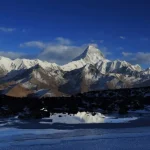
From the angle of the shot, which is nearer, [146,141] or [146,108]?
[146,141]

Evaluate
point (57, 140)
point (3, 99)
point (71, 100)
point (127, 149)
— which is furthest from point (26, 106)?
point (127, 149)

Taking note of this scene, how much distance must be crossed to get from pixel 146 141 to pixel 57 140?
11.2 meters

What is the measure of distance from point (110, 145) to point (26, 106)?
11617 centimetres

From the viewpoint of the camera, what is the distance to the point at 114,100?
189 meters

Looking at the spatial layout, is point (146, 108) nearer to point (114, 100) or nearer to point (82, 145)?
point (114, 100)

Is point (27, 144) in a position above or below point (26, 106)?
below

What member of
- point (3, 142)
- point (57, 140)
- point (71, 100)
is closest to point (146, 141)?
point (57, 140)

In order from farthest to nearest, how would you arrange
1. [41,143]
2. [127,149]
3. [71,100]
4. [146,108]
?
[71,100] < [146,108] < [41,143] < [127,149]

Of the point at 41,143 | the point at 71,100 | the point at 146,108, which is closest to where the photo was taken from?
the point at 41,143

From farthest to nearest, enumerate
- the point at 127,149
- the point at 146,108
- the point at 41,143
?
the point at 146,108, the point at 41,143, the point at 127,149

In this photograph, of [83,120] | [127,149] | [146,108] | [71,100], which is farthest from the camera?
[71,100]

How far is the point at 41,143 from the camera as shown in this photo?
160ft

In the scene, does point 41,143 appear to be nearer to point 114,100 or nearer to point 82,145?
point 82,145

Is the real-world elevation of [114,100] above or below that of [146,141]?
above
